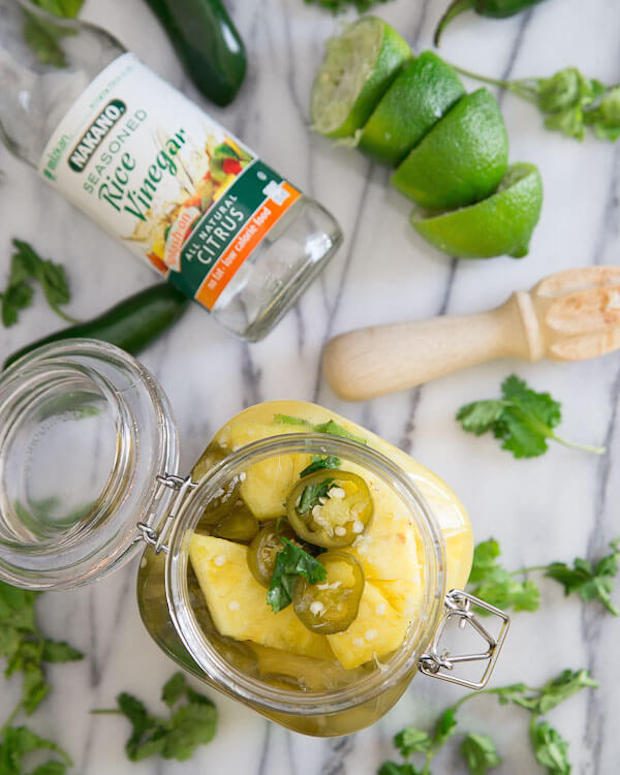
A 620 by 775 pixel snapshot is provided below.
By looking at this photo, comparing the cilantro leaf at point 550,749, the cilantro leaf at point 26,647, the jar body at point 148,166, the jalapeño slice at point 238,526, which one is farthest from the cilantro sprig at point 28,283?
the cilantro leaf at point 550,749

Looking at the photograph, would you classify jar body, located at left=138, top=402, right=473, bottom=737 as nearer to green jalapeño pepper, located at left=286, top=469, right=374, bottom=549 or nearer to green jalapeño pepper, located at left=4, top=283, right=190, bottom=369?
green jalapeño pepper, located at left=286, top=469, right=374, bottom=549

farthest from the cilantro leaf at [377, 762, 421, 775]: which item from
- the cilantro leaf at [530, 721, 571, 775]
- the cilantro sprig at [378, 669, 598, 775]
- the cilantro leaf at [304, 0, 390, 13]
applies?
the cilantro leaf at [304, 0, 390, 13]

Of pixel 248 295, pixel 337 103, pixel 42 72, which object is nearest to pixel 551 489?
pixel 248 295

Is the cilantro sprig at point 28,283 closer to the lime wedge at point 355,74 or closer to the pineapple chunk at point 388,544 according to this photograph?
the lime wedge at point 355,74

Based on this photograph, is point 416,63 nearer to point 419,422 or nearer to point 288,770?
point 419,422

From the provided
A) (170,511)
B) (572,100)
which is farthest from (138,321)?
(572,100)

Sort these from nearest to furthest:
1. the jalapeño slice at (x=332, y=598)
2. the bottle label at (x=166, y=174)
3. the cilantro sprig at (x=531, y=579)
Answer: the jalapeño slice at (x=332, y=598)
the bottle label at (x=166, y=174)
the cilantro sprig at (x=531, y=579)
